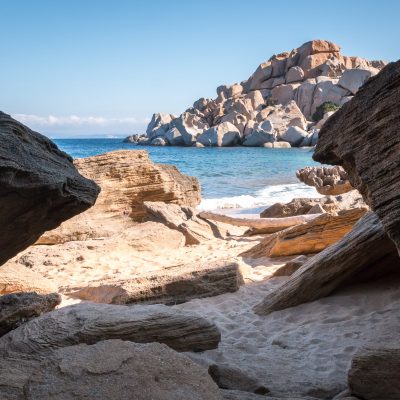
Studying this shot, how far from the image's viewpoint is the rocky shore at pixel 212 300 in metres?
2.28

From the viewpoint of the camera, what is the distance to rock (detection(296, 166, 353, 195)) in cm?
1249

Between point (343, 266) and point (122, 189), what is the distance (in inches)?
247

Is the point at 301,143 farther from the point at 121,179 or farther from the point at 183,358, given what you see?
the point at 183,358

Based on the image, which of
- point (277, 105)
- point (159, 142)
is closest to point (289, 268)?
point (159, 142)

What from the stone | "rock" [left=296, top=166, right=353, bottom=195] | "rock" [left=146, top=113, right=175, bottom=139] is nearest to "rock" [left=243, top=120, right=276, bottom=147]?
the stone

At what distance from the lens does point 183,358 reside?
242 centimetres

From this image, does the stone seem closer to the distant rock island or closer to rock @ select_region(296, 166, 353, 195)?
the distant rock island

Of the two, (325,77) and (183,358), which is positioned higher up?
(325,77)

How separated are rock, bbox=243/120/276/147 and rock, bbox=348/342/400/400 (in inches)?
1883

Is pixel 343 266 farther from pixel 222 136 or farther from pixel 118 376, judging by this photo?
pixel 222 136

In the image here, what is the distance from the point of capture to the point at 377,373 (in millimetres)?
2643

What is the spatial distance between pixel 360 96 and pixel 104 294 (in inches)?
143

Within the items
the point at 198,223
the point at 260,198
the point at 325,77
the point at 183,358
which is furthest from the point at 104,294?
the point at 325,77

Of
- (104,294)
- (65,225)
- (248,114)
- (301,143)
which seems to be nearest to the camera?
(104,294)
